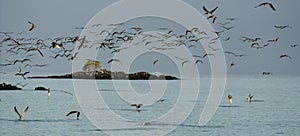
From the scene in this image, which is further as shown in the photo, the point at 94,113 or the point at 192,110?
the point at 192,110

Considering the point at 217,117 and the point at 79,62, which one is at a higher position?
the point at 79,62

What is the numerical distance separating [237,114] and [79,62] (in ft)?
360

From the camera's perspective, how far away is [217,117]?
55844 mm

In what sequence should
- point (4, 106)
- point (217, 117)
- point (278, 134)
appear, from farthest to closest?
point (4, 106) → point (217, 117) → point (278, 134)

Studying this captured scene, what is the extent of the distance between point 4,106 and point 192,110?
21413 mm

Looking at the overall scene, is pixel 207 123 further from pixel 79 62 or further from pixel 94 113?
pixel 79 62

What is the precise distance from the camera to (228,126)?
48.5 metres

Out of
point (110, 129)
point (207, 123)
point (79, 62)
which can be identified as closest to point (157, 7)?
point (207, 123)

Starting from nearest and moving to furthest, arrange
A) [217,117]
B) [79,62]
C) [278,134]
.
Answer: [278,134]
[217,117]
[79,62]

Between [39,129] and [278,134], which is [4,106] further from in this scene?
[278,134]

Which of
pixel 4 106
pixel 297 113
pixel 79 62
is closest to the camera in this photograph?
pixel 297 113

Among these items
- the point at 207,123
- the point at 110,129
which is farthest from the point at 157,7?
the point at 110,129

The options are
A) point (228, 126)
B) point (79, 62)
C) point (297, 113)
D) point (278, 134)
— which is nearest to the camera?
point (278, 134)

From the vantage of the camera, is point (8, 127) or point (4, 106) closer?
point (8, 127)
